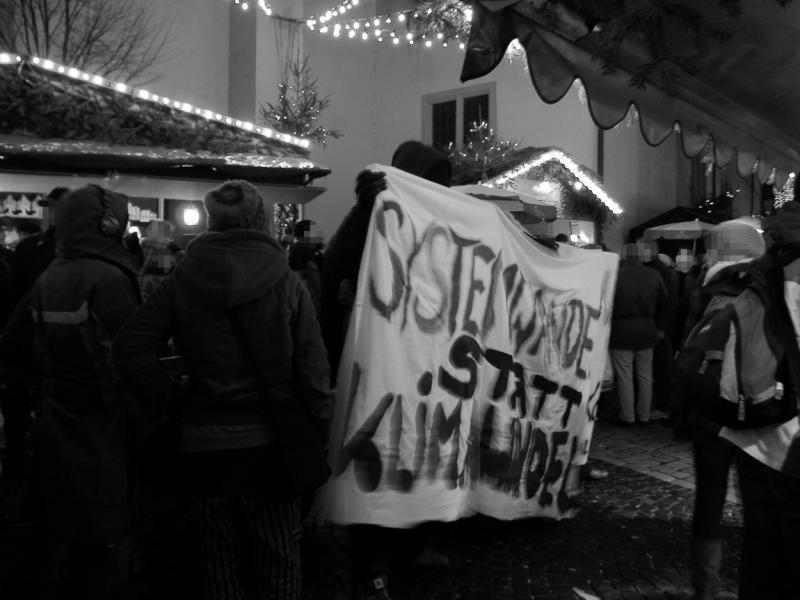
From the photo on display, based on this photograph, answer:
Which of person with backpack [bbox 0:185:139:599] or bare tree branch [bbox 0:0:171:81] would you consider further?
bare tree branch [bbox 0:0:171:81]

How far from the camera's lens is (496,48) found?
295cm

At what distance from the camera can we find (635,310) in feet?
26.8

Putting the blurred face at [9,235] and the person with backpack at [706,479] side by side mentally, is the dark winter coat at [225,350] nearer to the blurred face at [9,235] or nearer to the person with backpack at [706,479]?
the person with backpack at [706,479]

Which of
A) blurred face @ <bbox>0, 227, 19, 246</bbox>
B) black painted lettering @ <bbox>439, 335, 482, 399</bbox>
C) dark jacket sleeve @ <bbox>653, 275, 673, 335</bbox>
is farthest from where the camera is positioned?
blurred face @ <bbox>0, 227, 19, 246</bbox>

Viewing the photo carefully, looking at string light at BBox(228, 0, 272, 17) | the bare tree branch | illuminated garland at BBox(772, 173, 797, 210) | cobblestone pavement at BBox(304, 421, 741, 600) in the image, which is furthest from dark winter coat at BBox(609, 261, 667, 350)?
string light at BBox(228, 0, 272, 17)

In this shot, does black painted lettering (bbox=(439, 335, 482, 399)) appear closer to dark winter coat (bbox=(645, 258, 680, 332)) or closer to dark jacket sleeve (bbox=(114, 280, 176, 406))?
dark jacket sleeve (bbox=(114, 280, 176, 406))

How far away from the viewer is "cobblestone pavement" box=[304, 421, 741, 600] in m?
3.79

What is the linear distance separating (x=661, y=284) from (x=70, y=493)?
7.24 meters

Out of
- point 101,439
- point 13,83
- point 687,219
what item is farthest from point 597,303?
point 687,219

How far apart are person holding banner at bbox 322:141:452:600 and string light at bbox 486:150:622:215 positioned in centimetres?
1109

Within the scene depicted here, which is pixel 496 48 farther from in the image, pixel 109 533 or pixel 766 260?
pixel 109 533

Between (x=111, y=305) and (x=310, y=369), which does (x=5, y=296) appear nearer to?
(x=111, y=305)

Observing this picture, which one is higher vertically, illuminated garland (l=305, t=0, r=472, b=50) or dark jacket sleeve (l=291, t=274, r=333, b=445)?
illuminated garland (l=305, t=0, r=472, b=50)

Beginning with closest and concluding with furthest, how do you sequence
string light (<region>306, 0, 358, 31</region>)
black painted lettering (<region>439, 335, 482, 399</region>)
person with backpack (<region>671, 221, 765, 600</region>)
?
person with backpack (<region>671, 221, 765, 600</region>)
black painted lettering (<region>439, 335, 482, 399</region>)
string light (<region>306, 0, 358, 31</region>)
